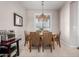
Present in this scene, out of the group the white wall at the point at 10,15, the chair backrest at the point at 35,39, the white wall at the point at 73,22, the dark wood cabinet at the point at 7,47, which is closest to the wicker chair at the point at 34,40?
the chair backrest at the point at 35,39

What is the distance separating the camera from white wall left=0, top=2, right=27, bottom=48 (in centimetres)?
271

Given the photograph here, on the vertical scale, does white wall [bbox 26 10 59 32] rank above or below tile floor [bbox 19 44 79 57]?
above

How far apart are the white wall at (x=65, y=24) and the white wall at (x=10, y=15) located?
40.4 inches

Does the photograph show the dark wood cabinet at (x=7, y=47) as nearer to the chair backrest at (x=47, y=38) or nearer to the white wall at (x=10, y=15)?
the white wall at (x=10, y=15)

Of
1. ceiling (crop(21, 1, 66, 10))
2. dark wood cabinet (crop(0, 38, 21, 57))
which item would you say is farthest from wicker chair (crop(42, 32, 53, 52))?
dark wood cabinet (crop(0, 38, 21, 57))

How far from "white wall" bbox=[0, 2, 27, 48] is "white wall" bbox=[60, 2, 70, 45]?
1027 millimetres

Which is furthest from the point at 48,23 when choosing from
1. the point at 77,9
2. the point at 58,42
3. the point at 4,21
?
the point at 4,21

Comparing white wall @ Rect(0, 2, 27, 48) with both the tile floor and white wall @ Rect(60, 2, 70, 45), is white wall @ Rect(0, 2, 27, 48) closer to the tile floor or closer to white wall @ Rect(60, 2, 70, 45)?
the tile floor

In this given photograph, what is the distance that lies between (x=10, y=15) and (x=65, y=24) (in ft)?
4.91

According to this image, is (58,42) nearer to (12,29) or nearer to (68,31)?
(68,31)

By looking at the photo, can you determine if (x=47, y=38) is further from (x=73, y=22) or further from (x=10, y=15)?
(x=10, y=15)

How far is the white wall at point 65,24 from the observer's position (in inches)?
125

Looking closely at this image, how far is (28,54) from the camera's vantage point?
2.96m

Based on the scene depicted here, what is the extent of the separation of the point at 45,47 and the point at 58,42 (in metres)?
0.37
